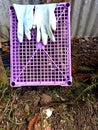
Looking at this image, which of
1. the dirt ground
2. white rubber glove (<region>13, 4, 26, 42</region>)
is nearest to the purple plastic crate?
white rubber glove (<region>13, 4, 26, 42</region>)

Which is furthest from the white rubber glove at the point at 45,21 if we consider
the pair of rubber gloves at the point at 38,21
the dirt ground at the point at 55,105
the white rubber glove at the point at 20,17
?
the dirt ground at the point at 55,105

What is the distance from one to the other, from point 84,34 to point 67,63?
1.03 meters

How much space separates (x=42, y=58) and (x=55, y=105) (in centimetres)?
62

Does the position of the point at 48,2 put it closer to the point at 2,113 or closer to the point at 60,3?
the point at 60,3

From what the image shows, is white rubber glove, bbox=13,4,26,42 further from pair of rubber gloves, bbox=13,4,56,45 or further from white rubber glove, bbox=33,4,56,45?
white rubber glove, bbox=33,4,56,45

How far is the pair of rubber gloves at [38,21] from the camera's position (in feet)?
10.0

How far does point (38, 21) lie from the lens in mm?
3084

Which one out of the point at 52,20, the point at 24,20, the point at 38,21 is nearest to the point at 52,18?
the point at 52,20

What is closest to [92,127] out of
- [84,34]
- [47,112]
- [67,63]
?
[47,112]

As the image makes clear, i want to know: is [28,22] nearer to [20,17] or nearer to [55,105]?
[20,17]

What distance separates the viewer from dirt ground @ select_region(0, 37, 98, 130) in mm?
3393

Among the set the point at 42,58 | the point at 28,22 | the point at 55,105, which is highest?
the point at 28,22

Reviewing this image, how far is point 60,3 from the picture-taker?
3.10 m

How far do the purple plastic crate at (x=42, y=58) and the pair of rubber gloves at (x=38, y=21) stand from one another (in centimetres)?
7
